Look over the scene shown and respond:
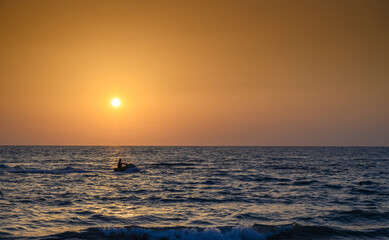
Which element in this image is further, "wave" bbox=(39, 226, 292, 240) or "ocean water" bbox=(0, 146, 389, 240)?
"ocean water" bbox=(0, 146, 389, 240)

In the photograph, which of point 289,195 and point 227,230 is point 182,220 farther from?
point 289,195

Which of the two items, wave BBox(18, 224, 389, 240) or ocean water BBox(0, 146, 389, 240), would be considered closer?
wave BBox(18, 224, 389, 240)

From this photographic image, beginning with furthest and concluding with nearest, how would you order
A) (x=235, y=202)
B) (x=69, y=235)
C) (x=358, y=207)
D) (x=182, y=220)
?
(x=235, y=202) < (x=358, y=207) < (x=182, y=220) < (x=69, y=235)

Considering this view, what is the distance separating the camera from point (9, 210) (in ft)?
70.0

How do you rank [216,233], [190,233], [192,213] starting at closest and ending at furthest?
[190,233] < [216,233] < [192,213]

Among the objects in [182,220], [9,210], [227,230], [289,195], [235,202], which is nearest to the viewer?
[227,230]

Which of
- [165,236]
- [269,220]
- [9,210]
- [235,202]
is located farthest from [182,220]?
[9,210]

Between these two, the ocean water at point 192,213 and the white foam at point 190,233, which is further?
the ocean water at point 192,213

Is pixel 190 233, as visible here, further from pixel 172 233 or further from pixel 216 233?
pixel 216 233

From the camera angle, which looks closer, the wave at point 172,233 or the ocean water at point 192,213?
the wave at point 172,233

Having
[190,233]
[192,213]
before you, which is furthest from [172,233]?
[192,213]

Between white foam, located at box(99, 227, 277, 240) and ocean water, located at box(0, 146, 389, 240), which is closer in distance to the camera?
white foam, located at box(99, 227, 277, 240)

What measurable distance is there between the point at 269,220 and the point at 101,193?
51.1ft

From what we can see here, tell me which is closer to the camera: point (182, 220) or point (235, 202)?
point (182, 220)
